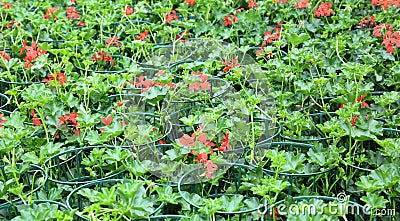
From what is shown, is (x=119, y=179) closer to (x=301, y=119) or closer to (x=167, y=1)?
(x=301, y=119)

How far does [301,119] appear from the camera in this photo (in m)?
2.80

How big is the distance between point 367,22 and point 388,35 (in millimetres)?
443

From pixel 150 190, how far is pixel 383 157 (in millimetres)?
1000

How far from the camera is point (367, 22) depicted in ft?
13.5

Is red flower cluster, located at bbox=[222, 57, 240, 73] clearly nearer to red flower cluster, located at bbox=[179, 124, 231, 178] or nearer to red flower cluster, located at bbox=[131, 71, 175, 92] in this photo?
red flower cluster, located at bbox=[131, 71, 175, 92]

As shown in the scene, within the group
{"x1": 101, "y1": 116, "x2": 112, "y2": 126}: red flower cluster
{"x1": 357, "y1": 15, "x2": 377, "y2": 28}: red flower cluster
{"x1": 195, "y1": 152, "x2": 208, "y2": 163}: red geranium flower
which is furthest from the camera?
{"x1": 357, "y1": 15, "x2": 377, "y2": 28}: red flower cluster

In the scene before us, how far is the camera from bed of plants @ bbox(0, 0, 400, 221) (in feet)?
7.36

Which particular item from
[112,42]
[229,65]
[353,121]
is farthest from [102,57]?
[353,121]

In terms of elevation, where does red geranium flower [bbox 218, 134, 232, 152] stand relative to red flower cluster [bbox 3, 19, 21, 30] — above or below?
below

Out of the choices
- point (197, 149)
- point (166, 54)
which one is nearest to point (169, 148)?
point (197, 149)

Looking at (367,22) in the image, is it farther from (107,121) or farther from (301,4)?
(107,121)

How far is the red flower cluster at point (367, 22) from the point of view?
4137 mm

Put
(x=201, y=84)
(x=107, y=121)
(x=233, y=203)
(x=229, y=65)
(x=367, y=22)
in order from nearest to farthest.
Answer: (x=233, y=203)
(x=107, y=121)
(x=201, y=84)
(x=229, y=65)
(x=367, y=22)

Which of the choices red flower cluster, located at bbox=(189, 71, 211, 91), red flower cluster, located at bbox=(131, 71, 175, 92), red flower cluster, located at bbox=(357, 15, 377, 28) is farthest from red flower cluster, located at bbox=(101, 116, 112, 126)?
red flower cluster, located at bbox=(357, 15, 377, 28)
